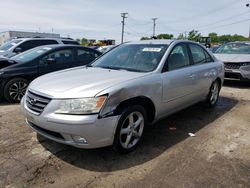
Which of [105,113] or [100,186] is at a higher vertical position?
[105,113]

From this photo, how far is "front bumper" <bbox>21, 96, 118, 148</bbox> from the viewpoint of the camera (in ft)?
9.64

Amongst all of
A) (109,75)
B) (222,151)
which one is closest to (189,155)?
(222,151)

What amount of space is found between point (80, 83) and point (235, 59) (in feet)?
22.4

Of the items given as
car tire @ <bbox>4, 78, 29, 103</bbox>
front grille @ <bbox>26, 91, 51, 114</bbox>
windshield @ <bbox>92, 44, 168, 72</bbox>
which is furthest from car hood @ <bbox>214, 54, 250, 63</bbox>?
front grille @ <bbox>26, 91, 51, 114</bbox>

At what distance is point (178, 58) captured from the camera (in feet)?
14.6

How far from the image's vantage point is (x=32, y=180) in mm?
2885

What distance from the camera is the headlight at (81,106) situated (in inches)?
117

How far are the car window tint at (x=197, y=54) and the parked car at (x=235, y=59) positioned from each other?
11.5ft

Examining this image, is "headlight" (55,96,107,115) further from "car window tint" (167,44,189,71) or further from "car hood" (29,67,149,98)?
"car window tint" (167,44,189,71)

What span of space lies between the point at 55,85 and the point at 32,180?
48.2 inches

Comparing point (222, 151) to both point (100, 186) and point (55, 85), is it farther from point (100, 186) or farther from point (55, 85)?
point (55, 85)

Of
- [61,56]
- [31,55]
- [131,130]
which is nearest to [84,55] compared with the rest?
[61,56]

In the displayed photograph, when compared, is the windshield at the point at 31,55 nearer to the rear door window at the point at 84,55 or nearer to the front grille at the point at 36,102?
the rear door window at the point at 84,55

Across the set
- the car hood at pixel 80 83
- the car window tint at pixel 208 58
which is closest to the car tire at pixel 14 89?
the car hood at pixel 80 83
